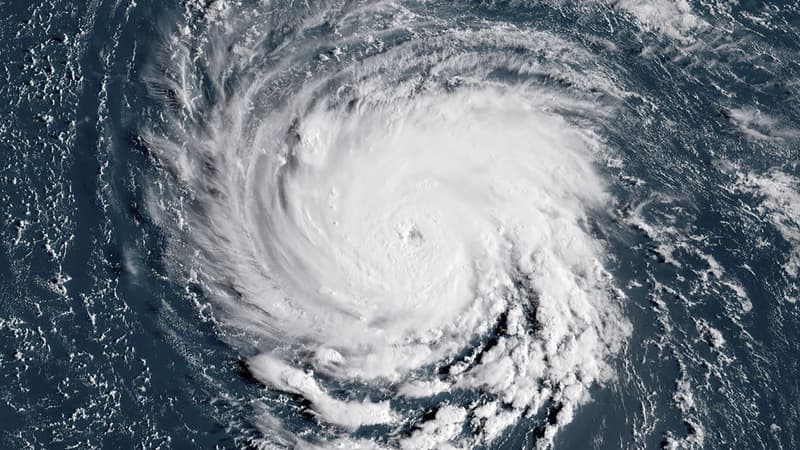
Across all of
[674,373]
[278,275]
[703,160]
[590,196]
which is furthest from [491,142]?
[674,373]

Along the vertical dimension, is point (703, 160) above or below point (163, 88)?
above

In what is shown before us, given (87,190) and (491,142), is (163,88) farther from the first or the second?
(491,142)

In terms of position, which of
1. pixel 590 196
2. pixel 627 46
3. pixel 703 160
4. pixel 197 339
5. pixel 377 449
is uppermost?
pixel 627 46

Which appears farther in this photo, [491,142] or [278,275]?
[491,142]

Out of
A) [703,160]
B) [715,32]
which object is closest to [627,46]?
[715,32]

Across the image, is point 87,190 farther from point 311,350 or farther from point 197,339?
point 311,350

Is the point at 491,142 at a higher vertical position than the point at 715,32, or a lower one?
lower
